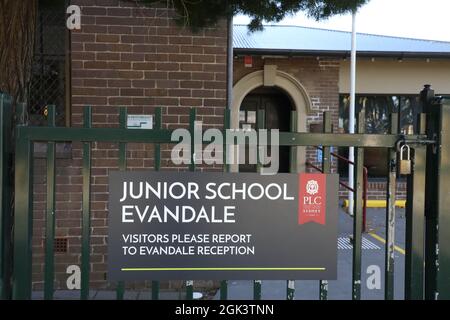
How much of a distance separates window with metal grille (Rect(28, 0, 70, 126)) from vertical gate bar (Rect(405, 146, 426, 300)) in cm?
393

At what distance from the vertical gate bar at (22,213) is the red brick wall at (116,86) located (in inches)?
107

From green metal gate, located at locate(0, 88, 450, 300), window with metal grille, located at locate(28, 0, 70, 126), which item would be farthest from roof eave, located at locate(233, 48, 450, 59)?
green metal gate, located at locate(0, 88, 450, 300)

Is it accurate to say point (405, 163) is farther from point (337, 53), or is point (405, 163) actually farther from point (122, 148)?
point (337, 53)

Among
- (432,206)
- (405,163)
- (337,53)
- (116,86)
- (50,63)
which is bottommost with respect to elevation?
(432,206)

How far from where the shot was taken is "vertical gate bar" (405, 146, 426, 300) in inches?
105

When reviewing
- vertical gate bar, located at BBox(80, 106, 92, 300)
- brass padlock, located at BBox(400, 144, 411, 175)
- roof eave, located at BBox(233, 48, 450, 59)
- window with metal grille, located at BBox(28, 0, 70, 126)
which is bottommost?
vertical gate bar, located at BBox(80, 106, 92, 300)

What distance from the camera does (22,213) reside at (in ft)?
8.35

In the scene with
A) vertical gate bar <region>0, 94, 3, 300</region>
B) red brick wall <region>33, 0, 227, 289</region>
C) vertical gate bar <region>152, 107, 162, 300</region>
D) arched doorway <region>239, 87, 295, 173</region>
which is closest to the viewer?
vertical gate bar <region>0, 94, 3, 300</region>

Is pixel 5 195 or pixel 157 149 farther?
pixel 157 149

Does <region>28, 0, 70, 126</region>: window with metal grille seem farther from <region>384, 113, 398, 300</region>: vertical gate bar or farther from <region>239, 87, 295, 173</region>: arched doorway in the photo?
<region>239, 87, 295, 173</region>: arched doorway

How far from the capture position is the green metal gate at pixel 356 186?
2537mm

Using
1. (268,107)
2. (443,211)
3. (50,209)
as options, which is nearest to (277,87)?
(268,107)

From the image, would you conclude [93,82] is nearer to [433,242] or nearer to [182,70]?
[182,70]

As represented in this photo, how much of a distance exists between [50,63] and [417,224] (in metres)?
4.35
